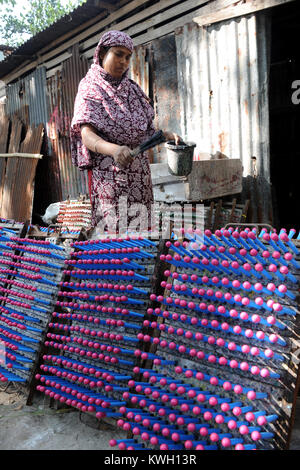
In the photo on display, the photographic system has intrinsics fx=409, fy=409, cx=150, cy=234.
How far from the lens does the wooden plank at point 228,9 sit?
183 inches

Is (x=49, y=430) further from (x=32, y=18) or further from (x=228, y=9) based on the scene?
(x=32, y=18)

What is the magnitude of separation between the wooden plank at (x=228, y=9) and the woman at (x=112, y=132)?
2.71 metres

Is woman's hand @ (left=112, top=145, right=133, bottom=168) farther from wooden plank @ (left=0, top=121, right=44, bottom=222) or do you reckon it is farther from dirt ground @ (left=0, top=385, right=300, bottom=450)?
wooden plank @ (left=0, top=121, right=44, bottom=222)

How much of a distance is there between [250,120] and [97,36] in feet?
12.9

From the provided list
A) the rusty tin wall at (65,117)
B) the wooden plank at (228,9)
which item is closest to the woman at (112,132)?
the wooden plank at (228,9)

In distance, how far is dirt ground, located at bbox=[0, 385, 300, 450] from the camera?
6.09 feet

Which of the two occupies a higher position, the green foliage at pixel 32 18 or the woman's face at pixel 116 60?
the green foliage at pixel 32 18

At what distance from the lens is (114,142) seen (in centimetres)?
274

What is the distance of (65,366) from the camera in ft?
7.40

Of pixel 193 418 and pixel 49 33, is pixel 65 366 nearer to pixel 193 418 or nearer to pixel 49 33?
pixel 193 418

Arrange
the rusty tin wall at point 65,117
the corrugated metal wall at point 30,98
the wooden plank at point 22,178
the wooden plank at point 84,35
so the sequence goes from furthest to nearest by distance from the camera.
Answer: the corrugated metal wall at point 30,98, the wooden plank at point 22,178, the rusty tin wall at point 65,117, the wooden plank at point 84,35

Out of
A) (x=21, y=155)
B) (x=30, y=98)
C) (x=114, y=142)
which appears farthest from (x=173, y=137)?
(x=30, y=98)

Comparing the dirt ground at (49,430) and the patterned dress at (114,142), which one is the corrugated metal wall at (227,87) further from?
the dirt ground at (49,430)
